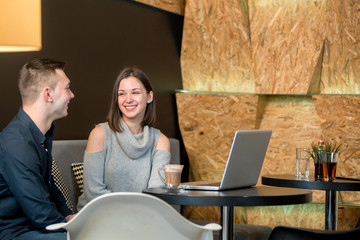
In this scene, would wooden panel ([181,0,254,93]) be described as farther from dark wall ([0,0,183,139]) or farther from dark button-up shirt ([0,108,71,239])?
dark button-up shirt ([0,108,71,239])

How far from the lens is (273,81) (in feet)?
16.2

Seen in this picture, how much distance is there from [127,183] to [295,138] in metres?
2.19

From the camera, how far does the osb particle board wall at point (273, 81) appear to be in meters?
4.75

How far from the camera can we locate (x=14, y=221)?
7.57 ft

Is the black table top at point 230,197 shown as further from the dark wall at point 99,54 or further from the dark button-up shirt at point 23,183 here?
the dark wall at point 99,54

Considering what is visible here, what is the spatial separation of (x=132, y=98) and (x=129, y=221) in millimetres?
1642

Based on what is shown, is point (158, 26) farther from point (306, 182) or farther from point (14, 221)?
point (14, 221)

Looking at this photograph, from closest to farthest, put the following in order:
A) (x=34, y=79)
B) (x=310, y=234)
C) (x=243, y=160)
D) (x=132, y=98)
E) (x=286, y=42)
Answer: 1. (x=310, y=234)
2. (x=34, y=79)
3. (x=243, y=160)
4. (x=132, y=98)
5. (x=286, y=42)

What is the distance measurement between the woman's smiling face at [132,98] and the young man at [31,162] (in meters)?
0.80

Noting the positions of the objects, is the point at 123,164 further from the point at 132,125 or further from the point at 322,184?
the point at 322,184

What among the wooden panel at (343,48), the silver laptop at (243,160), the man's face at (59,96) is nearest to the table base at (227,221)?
the silver laptop at (243,160)

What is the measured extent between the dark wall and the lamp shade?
1619 millimetres

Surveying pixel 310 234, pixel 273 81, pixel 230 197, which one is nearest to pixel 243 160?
pixel 230 197

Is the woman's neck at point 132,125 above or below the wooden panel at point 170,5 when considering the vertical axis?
below
